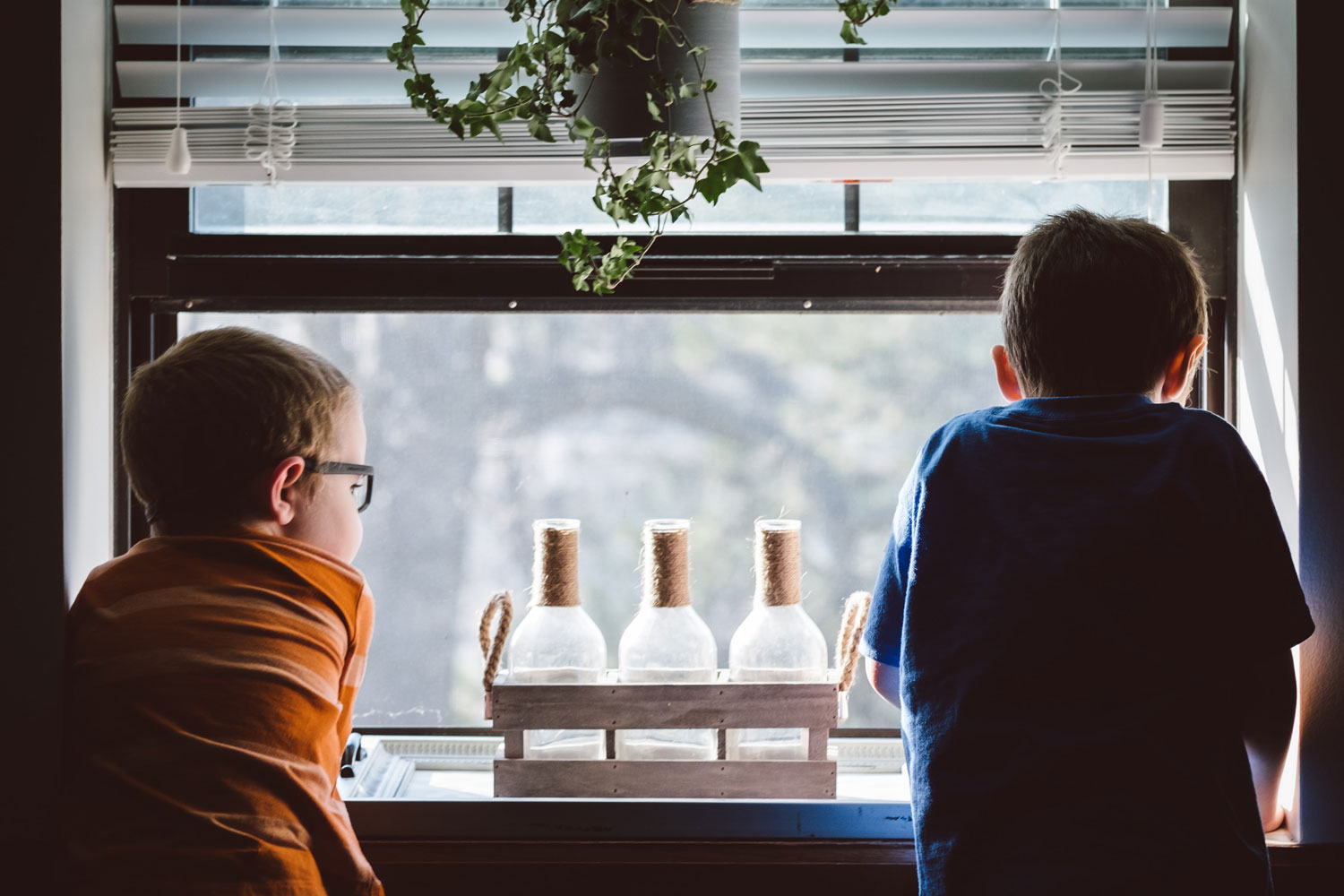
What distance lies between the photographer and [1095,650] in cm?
98

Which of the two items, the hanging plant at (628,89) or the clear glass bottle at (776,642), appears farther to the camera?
the clear glass bottle at (776,642)

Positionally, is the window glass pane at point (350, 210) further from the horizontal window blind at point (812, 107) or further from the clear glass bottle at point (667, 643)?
the clear glass bottle at point (667, 643)

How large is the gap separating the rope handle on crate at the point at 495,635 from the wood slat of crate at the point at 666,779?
0.11 metres

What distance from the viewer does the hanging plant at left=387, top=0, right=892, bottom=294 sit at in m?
1.19

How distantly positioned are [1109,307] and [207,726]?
3.24 feet

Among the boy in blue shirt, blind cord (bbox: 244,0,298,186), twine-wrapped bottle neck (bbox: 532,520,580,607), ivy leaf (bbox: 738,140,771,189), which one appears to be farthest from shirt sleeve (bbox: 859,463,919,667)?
blind cord (bbox: 244,0,298,186)

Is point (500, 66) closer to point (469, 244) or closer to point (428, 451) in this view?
point (469, 244)

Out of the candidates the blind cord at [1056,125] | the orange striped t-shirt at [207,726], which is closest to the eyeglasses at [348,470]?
the orange striped t-shirt at [207,726]

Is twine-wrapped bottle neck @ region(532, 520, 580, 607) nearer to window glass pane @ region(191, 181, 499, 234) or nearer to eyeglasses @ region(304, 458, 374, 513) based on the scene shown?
eyeglasses @ region(304, 458, 374, 513)

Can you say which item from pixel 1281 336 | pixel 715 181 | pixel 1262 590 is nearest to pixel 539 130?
pixel 715 181

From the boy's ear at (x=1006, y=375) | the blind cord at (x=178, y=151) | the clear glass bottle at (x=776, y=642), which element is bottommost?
the clear glass bottle at (x=776, y=642)

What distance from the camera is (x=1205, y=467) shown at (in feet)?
3.32

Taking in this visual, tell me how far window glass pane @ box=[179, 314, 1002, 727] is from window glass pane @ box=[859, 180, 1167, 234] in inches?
6.8

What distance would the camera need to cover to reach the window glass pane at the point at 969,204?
163 cm
